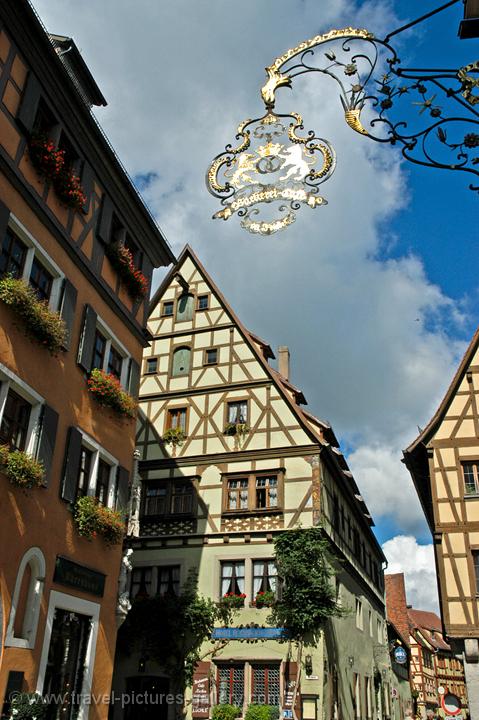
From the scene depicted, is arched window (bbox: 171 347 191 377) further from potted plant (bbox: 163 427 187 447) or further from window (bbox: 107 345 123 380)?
window (bbox: 107 345 123 380)

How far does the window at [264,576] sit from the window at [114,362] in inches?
365

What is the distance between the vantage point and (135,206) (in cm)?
1738

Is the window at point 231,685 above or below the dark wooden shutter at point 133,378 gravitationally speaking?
below

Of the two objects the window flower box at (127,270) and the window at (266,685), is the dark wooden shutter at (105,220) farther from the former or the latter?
the window at (266,685)

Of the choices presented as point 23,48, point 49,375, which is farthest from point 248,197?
point 23,48

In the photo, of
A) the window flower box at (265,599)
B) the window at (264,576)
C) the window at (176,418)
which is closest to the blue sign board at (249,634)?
the window flower box at (265,599)

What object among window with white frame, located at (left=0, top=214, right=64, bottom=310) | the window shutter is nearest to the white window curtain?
the window shutter

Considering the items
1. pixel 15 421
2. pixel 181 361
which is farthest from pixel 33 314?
pixel 181 361

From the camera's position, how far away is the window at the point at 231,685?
21250 millimetres

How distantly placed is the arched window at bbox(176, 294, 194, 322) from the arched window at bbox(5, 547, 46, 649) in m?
16.2

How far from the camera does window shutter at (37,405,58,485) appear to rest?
12.5 m

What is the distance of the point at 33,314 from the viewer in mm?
12188

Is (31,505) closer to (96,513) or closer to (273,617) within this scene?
(96,513)

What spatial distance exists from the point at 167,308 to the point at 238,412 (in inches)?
227
